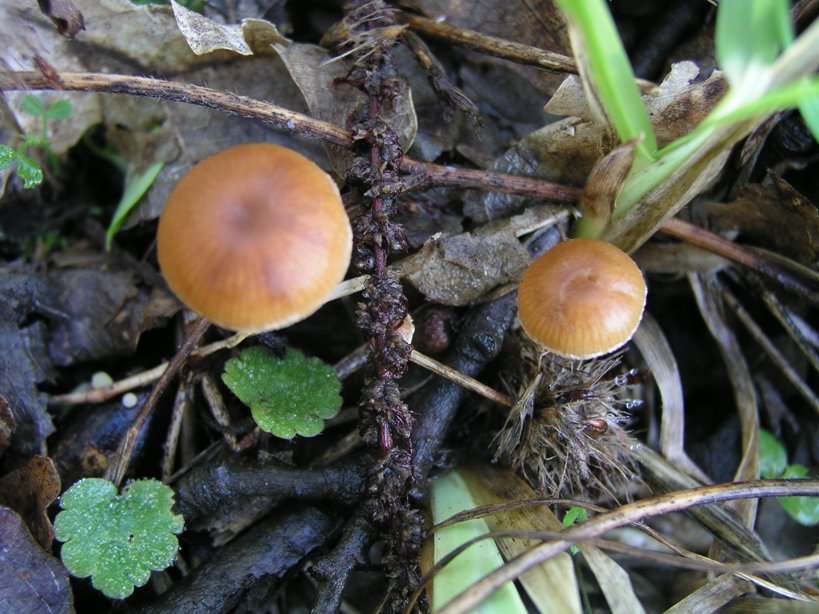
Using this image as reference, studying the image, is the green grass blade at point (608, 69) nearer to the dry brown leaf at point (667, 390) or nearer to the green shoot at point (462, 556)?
the dry brown leaf at point (667, 390)

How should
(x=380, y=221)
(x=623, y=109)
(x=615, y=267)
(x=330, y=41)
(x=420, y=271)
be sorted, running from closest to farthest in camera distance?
(x=623, y=109) < (x=615, y=267) < (x=380, y=221) < (x=420, y=271) < (x=330, y=41)

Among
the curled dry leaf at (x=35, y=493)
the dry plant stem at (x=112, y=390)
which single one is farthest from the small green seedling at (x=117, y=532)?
the dry plant stem at (x=112, y=390)

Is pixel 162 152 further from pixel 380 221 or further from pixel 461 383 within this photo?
pixel 461 383

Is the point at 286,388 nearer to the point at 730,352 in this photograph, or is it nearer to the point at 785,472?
the point at 730,352

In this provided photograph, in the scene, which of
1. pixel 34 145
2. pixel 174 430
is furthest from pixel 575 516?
pixel 34 145

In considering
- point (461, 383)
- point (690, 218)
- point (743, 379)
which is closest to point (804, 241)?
point (690, 218)
